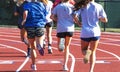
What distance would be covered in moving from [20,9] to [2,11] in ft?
77.5

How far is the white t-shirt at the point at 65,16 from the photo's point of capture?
12.4m

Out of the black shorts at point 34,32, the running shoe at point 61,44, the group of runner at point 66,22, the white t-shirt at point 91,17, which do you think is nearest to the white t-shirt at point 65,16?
the group of runner at point 66,22

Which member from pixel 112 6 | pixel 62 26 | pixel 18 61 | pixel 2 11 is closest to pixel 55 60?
pixel 18 61

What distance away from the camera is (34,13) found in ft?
39.1

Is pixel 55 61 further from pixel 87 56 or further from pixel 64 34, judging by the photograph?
pixel 87 56

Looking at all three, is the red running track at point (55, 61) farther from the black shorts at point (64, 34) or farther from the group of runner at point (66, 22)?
the black shorts at point (64, 34)

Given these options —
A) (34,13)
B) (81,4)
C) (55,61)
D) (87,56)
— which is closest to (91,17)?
(81,4)

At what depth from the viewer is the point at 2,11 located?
37.9 m

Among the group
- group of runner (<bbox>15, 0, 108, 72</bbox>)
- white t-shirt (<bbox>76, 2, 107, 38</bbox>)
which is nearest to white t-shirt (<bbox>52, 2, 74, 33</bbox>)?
group of runner (<bbox>15, 0, 108, 72</bbox>)

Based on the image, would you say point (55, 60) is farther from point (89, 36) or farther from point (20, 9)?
point (89, 36)

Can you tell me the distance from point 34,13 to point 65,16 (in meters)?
0.93

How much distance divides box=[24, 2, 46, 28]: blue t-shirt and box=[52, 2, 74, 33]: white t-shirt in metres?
0.61

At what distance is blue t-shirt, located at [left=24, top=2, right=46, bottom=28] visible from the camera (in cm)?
1188

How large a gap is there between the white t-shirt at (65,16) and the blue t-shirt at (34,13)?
0.61m
